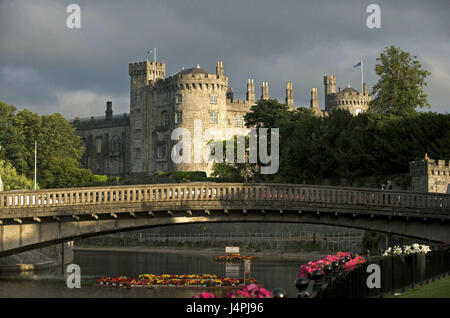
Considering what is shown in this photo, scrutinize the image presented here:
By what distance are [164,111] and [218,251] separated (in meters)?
47.7

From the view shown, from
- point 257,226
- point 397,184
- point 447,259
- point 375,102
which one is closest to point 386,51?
point 375,102

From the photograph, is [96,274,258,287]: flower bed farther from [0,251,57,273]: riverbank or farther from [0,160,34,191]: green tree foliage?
[0,160,34,191]: green tree foliage

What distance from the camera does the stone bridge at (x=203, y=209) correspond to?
43.1 metres

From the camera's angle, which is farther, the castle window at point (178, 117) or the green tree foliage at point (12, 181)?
the castle window at point (178, 117)

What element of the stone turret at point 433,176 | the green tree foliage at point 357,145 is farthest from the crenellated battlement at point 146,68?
the stone turret at point 433,176

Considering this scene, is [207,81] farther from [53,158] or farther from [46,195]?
[46,195]

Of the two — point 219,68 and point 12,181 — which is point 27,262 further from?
point 219,68

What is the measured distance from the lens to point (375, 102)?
292ft

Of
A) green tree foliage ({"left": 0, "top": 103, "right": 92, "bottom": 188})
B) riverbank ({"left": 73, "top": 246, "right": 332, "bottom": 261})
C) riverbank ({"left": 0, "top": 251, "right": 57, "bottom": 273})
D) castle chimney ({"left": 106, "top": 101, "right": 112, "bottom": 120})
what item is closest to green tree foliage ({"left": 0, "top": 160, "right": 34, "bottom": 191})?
riverbank ({"left": 73, "top": 246, "right": 332, "bottom": 261})

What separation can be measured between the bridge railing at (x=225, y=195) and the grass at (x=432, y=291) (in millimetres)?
11542

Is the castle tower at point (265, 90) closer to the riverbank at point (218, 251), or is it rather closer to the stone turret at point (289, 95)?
the stone turret at point (289, 95)

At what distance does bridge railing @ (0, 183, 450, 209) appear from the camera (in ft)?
142

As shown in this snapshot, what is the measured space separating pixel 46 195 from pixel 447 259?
20.6 m

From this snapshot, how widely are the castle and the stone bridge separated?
83.2 m
